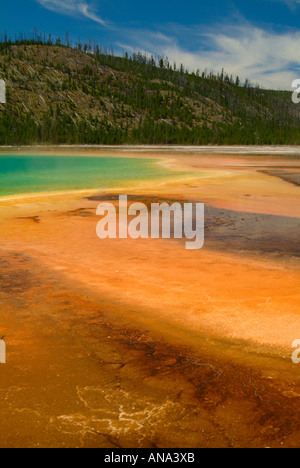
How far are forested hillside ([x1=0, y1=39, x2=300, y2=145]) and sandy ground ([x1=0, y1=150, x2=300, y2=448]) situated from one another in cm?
8599

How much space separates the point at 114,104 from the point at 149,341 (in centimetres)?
13396

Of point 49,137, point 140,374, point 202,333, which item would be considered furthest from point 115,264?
point 49,137

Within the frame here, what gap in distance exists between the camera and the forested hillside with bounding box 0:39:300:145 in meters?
101

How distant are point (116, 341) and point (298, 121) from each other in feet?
599

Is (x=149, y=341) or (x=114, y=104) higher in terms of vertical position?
(x=114, y=104)

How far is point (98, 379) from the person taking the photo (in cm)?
394

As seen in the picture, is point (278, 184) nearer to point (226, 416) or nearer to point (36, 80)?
point (226, 416)

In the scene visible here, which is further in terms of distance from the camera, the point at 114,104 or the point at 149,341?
the point at 114,104

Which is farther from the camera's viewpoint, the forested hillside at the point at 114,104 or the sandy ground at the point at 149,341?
the forested hillside at the point at 114,104

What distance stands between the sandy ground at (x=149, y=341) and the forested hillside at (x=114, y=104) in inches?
3385

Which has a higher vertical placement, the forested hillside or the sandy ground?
the forested hillside

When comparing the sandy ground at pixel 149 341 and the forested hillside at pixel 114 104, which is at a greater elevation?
the forested hillside at pixel 114 104

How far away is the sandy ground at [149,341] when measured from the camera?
3.29 metres

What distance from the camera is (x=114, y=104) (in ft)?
434
